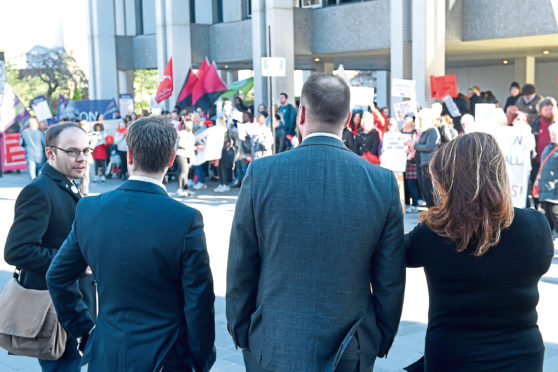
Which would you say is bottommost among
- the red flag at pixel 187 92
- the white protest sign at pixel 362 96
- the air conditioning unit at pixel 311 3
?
the white protest sign at pixel 362 96

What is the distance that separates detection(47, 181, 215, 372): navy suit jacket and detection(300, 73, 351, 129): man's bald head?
2.14ft

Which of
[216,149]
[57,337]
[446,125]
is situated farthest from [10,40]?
[57,337]

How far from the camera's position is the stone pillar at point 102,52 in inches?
1284

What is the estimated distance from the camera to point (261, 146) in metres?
15.9

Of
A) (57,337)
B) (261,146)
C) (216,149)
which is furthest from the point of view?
(216,149)

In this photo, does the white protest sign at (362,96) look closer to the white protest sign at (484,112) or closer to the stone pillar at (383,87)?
the white protest sign at (484,112)

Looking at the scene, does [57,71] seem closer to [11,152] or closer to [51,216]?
[11,152]

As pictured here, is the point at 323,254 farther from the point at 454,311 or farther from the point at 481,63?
the point at 481,63

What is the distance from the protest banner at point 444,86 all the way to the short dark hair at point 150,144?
13386mm

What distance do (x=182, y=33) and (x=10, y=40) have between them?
4942 centimetres

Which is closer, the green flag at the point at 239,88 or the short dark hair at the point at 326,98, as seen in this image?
the short dark hair at the point at 326,98

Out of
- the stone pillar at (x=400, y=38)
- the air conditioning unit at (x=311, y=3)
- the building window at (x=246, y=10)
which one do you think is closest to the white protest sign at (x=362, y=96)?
the stone pillar at (x=400, y=38)

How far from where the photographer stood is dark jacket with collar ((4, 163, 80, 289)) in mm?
3557

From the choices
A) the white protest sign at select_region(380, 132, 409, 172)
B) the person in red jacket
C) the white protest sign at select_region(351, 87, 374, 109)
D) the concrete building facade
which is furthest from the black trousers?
the white protest sign at select_region(380, 132, 409, 172)
